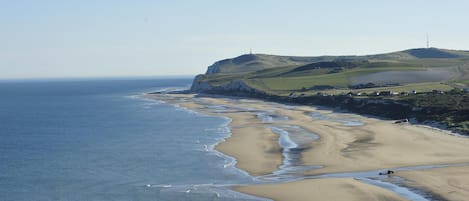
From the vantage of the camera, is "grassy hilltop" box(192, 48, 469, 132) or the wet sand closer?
the wet sand

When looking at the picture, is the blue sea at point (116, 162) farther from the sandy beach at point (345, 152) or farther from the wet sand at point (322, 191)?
the sandy beach at point (345, 152)

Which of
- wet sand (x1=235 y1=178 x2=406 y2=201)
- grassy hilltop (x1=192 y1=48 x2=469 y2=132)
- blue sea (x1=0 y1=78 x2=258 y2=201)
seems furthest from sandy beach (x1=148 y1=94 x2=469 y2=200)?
grassy hilltop (x1=192 y1=48 x2=469 y2=132)

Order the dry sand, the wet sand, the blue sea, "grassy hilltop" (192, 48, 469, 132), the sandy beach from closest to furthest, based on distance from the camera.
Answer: the dry sand, the wet sand, the sandy beach, the blue sea, "grassy hilltop" (192, 48, 469, 132)


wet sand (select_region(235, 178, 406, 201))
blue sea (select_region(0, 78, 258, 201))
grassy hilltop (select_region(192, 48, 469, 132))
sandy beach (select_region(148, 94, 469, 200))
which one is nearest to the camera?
wet sand (select_region(235, 178, 406, 201))

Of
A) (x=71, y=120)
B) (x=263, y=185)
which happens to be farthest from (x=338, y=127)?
(x=71, y=120)

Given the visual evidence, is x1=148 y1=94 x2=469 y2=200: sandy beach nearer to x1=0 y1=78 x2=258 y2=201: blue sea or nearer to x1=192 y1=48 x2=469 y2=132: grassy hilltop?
x1=0 y1=78 x2=258 y2=201: blue sea

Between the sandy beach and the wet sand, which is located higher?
the sandy beach

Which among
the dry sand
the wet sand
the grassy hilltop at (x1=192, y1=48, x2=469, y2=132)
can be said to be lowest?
the wet sand
